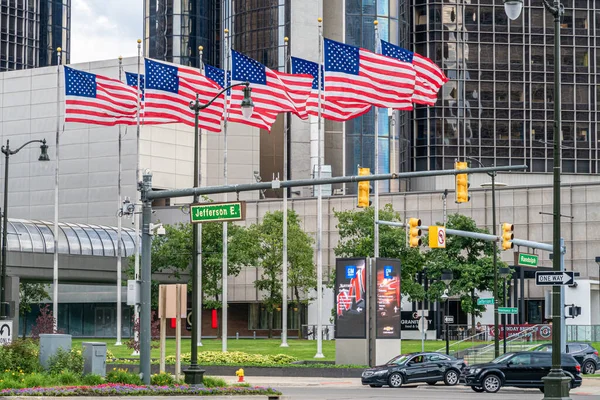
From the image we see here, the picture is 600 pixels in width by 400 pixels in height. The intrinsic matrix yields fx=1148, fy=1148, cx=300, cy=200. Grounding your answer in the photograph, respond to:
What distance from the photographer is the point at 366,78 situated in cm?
5078

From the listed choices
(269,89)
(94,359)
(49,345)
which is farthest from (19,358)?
(269,89)

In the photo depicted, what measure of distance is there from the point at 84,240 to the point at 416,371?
168 feet

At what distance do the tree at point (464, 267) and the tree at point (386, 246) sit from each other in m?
1.47

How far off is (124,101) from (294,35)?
8409 cm

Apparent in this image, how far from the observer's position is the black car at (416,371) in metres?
47.4

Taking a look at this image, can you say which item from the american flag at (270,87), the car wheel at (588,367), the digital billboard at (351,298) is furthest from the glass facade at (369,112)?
the american flag at (270,87)

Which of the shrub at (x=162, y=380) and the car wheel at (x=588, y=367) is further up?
the shrub at (x=162, y=380)

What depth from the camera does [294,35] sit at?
5428 inches

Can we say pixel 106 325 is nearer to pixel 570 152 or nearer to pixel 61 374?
pixel 570 152

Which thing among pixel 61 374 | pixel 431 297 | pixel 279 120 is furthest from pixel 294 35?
pixel 61 374

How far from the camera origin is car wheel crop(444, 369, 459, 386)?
48812mm

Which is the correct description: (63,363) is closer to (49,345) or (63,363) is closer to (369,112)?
(49,345)

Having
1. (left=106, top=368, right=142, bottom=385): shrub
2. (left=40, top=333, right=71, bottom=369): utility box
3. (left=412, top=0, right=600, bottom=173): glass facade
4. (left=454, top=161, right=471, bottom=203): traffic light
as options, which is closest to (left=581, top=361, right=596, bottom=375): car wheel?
(left=454, top=161, right=471, bottom=203): traffic light

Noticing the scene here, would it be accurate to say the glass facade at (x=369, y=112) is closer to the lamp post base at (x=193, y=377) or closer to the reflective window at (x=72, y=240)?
the reflective window at (x=72, y=240)
